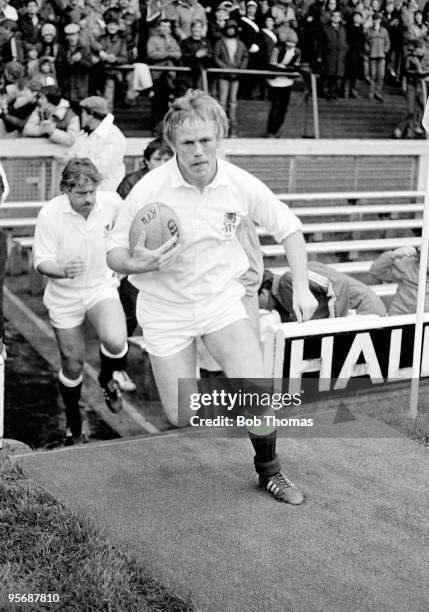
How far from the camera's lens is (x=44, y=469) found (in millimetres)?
5430

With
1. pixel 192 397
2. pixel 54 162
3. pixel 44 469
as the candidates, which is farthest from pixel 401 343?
pixel 54 162

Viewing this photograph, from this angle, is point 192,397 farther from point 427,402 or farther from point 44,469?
point 427,402

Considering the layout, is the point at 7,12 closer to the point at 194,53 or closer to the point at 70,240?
the point at 194,53

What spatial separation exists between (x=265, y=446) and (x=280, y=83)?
10922mm

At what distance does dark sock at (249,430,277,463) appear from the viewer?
5.07 m

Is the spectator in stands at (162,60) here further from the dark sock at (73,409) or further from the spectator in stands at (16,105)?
the dark sock at (73,409)

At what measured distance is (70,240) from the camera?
6.98 meters

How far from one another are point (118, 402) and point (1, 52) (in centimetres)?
760

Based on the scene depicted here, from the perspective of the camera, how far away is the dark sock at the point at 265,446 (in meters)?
5.07

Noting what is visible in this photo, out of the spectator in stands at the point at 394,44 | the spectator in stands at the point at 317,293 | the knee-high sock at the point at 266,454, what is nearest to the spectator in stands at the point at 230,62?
the spectator in stands at the point at 394,44

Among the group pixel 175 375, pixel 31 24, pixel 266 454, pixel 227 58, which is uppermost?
pixel 31 24

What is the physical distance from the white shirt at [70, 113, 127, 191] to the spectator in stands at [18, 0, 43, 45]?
4.00 meters

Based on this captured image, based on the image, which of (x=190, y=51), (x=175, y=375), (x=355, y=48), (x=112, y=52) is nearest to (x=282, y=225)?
(x=175, y=375)

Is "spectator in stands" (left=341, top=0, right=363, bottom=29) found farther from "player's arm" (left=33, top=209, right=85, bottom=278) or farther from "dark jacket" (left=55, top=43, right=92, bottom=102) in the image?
"player's arm" (left=33, top=209, right=85, bottom=278)
